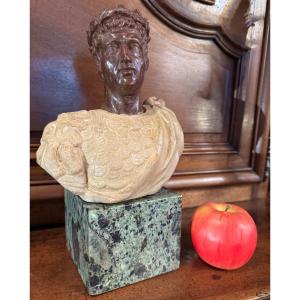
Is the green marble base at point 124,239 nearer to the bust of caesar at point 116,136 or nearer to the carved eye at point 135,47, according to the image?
the bust of caesar at point 116,136

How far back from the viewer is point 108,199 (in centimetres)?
51

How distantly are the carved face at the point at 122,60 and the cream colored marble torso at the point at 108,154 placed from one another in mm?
67

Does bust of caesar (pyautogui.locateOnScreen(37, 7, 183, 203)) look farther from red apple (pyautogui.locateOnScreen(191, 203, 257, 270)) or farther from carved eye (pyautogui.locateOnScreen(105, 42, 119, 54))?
red apple (pyautogui.locateOnScreen(191, 203, 257, 270))

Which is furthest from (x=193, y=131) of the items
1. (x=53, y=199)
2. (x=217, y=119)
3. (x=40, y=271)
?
(x=40, y=271)

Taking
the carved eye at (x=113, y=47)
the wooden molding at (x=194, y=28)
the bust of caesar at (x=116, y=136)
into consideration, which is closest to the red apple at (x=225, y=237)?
the bust of caesar at (x=116, y=136)

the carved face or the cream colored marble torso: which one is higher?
the carved face

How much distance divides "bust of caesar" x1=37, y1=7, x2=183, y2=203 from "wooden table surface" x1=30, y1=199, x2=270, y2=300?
18 cm

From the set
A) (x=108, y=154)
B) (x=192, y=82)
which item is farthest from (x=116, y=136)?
(x=192, y=82)

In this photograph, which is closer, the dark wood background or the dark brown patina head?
the dark brown patina head

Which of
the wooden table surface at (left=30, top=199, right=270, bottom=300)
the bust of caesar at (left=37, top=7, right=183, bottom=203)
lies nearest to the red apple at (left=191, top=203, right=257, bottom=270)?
the wooden table surface at (left=30, top=199, right=270, bottom=300)

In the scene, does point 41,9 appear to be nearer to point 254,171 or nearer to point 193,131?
point 193,131

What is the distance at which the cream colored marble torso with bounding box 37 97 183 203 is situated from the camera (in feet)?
1.62
